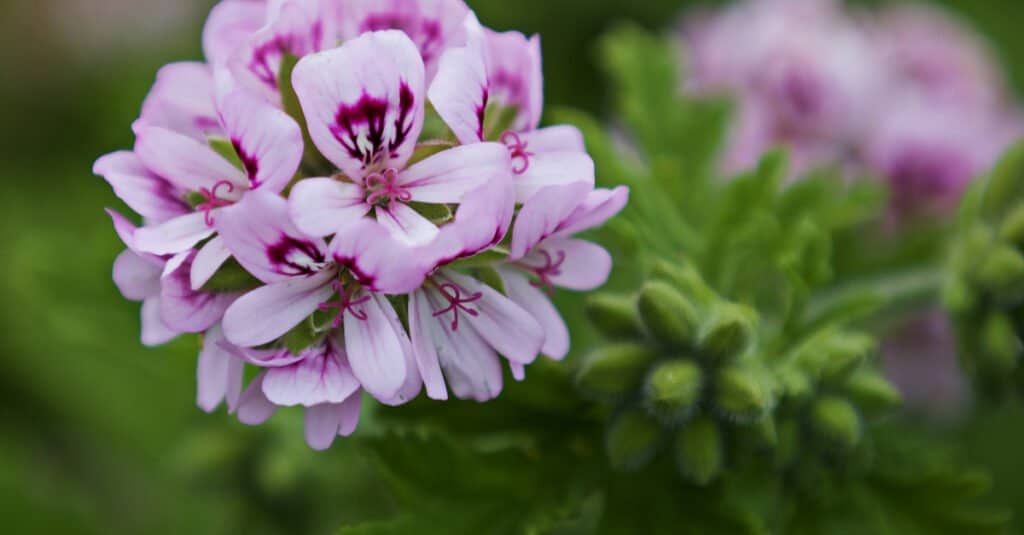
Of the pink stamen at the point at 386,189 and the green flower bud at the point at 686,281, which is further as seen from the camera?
the green flower bud at the point at 686,281

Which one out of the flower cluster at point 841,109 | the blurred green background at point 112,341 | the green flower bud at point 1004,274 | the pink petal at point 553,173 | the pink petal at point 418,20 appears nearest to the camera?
the pink petal at point 553,173

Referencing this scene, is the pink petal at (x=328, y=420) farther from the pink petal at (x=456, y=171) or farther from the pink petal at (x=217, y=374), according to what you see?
the pink petal at (x=456, y=171)

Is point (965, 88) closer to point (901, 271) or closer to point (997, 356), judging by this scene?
point (901, 271)

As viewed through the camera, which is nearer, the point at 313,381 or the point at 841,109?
the point at 313,381

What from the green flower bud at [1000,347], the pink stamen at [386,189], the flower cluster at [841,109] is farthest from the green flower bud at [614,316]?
the flower cluster at [841,109]

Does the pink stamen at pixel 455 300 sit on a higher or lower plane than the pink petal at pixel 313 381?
higher

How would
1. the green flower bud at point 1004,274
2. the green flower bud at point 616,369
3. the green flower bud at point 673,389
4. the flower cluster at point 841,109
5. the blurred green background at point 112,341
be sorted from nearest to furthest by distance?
the green flower bud at point 673,389, the green flower bud at point 616,369, the green flower bud at point 1004,274, the blurred green background at point 112,341, the flower cluster at point 841,109

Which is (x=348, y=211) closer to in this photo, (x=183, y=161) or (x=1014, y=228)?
(x=183, y=161)

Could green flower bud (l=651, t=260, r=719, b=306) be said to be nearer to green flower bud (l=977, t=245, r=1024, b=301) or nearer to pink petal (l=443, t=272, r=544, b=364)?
pink petal (l=443, t=272, r=544, b=364)

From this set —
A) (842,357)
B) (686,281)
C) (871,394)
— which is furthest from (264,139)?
(871,394)
